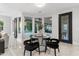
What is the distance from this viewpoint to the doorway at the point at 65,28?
13.4 ft

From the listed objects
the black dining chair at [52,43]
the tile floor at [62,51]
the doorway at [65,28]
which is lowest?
the tile floor at [62,51]

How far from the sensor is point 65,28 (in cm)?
413

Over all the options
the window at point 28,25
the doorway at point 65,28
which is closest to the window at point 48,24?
the doorway at point 65,28

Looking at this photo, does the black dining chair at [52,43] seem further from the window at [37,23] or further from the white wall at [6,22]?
the white wall at [6,22]

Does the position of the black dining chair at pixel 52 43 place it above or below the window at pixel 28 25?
below

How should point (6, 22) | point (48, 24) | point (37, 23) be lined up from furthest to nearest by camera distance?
point (37, 23) < point (48, 24) < point (6, 22)

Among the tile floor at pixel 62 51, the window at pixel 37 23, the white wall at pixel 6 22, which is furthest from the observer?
the window at pixel 37 23

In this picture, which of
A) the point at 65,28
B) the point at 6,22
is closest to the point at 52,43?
the point at 65,28

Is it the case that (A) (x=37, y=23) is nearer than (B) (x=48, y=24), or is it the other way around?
(B) (x=48, y=24)

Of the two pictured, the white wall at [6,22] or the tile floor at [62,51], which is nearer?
the white wall at [6,22]

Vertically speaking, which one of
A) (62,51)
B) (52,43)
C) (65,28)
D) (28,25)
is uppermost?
(28,25)

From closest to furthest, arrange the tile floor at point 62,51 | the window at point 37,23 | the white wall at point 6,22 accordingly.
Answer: the white wall at point 6,22, the tile floor at point 62,51, the window at point 37,23

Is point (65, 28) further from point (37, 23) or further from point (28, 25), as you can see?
point (28, 25)

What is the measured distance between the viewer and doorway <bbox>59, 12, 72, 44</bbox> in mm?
4090
